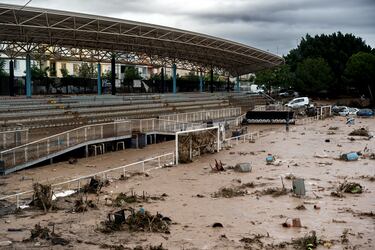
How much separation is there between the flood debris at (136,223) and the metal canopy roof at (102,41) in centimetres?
2274

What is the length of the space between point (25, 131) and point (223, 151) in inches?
515

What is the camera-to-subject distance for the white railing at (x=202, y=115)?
1602 inches

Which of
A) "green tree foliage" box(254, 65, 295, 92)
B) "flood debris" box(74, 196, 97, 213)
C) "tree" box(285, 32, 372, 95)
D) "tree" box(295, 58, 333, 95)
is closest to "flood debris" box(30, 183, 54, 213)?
"flood debris" box(74, 196, 97, 213)

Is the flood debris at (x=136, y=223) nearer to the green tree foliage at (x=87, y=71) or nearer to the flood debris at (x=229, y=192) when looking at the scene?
the flood debris at (x=229, y=192)

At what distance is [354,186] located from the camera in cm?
2036

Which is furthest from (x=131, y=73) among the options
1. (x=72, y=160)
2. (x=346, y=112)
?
(x=72, y=160)

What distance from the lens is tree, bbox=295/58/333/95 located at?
271 ft

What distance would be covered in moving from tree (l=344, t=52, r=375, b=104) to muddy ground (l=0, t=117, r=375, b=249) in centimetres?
5316

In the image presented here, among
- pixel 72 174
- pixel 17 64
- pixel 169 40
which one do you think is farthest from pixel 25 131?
pixel 17 64

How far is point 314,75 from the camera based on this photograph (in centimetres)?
8281

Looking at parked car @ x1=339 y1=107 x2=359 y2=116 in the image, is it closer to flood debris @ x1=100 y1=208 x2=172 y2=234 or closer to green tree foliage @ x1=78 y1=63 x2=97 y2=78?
green tree foliage @ x1=78 y1=63 x2=97 y2=78

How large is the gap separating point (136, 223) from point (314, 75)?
72097mm

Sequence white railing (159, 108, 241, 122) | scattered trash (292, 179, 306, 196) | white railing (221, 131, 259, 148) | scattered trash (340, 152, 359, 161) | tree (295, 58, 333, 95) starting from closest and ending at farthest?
scattered trash (292, 179, 306, 196) → scattered trash (340, 152, 359, 161) → white railing (221, 131, 259, 148) → white railing (159, 108, 241, 122) → tree (295, 58, 333, 95)

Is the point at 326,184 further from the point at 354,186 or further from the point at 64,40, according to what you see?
the point at 64,40
